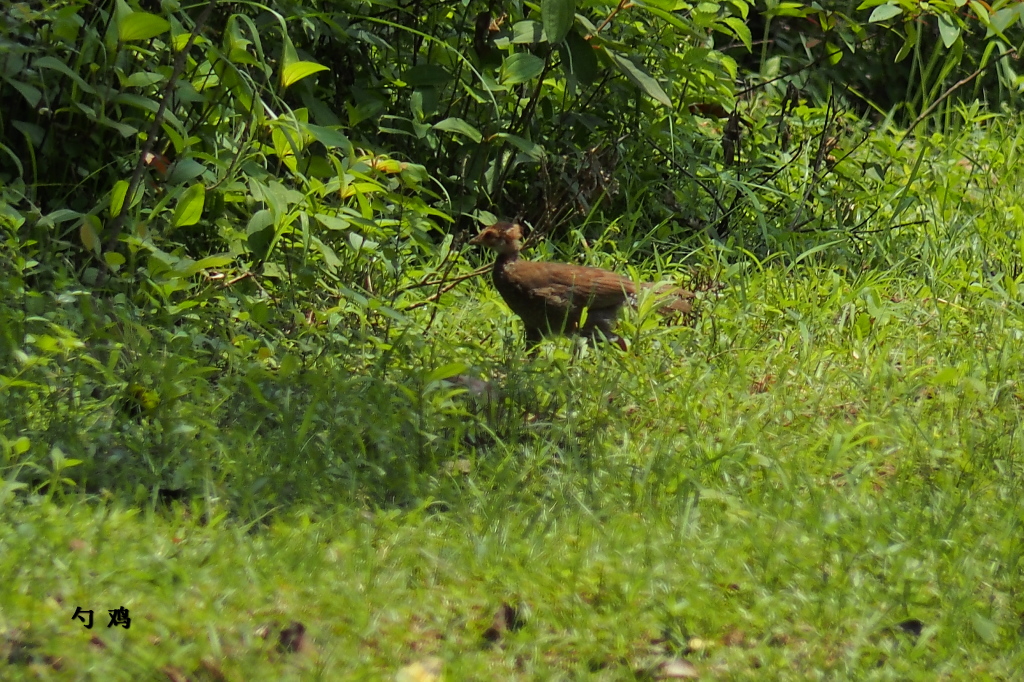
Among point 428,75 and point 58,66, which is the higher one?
point 58,66

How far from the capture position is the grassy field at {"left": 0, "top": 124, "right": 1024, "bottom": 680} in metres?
3.00

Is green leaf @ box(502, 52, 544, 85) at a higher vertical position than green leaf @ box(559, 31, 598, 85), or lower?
lower

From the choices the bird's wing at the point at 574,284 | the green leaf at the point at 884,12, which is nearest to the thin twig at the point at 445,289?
the bird's wing at the point at 574,284

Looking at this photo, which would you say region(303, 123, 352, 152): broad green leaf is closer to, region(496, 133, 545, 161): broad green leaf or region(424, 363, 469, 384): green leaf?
region(424, 363, 469, 384): green leaf

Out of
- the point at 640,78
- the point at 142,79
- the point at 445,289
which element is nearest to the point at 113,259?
the point at 142,79

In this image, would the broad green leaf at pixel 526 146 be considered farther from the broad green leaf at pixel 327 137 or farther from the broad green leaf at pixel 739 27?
the broad green leaf at pixel 327 137

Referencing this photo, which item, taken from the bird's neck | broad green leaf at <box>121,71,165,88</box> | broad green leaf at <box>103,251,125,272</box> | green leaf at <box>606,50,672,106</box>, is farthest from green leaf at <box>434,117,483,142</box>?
broad green leaf at <box>103,251,125,272</box>

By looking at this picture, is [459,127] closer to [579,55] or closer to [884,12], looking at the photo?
[579,55]

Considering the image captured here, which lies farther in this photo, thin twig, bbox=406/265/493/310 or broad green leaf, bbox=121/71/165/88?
thin twig, bbox=406/265/493/310

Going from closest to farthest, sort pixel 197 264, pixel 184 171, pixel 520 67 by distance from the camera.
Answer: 1. pixel 197 264
2. pixel 184 171
3. pixel 520 67

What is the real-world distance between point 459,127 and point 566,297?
0.98m

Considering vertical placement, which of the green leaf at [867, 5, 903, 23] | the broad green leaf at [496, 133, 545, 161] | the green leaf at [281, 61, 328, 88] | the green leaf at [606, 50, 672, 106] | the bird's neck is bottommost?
the bird's neck

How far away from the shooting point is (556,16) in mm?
4695

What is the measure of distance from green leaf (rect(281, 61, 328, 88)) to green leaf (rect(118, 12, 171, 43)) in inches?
18.1
